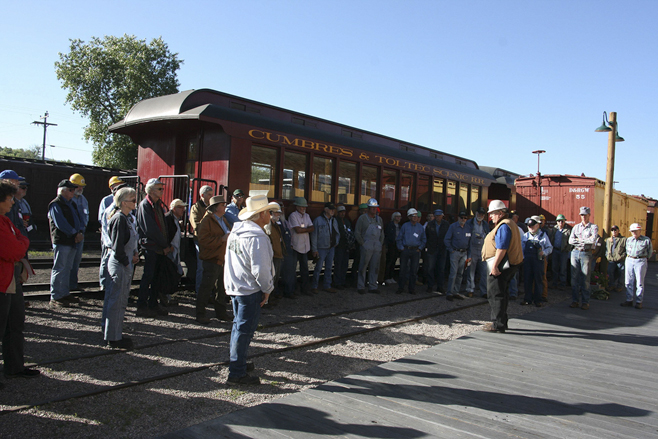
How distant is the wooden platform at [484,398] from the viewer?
3342 mm

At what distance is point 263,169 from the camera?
319 inches

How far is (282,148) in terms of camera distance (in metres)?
8.33

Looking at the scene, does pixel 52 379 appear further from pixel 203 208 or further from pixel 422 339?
pixel 422 339

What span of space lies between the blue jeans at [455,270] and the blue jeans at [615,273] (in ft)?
15.5

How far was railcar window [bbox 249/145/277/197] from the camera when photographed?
7.95m

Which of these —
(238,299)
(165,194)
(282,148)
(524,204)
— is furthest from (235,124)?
(524,204)

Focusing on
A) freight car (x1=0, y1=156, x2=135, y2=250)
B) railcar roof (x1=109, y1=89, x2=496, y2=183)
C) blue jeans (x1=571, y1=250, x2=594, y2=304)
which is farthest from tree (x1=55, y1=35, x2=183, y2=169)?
blue jeans (x1=571, y1=250, x2=594, y2=304)

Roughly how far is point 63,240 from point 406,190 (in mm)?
7589

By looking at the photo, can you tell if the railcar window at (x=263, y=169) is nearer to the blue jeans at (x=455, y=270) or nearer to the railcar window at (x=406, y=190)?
the railcar window at (x=406, y=190)

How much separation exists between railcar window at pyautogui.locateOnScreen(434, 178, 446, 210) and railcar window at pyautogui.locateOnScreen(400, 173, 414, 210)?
1069mm

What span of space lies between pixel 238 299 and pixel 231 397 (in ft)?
2.78

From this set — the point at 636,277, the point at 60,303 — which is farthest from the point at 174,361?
the point at 636,277

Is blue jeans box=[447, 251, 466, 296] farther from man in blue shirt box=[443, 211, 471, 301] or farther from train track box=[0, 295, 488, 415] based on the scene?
train track box=[0, 295, 488, 415]

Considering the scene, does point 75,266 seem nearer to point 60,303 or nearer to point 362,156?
point 60,303
